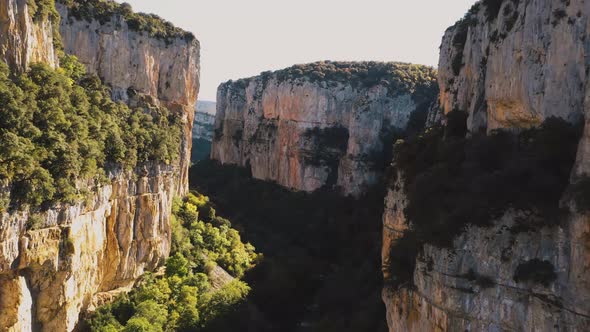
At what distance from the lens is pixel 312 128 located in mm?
66562

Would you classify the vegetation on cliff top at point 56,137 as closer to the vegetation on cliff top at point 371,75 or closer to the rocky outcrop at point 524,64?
the rocky outcrop at point 524,64

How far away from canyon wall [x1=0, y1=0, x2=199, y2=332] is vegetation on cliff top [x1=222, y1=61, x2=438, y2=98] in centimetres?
2362

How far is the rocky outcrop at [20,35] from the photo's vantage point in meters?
21.6

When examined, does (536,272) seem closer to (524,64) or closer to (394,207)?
(524,64)

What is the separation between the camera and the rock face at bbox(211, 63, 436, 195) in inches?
2297

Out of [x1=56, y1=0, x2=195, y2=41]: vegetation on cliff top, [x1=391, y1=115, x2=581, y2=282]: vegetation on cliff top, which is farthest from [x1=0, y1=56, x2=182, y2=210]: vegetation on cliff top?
[x1=391, y1=115, x2=581, y2=282]: vegetation on cliff top

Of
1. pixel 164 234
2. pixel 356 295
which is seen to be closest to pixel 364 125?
pixel 356 295

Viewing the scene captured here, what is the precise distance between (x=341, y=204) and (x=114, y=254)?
33.2 m

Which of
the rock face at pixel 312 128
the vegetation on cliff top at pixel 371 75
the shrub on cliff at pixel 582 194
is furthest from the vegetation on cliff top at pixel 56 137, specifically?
the vegetation on cliff top at pixel 371 75

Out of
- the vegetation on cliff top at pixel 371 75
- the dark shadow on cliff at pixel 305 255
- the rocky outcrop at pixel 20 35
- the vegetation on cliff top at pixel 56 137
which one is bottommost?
the dark shadow on cliff at pixel 305 255

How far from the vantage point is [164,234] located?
35.5 metres

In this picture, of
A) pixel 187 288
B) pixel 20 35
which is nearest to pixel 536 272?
pixel 20 35

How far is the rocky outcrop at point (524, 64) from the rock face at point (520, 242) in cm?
3

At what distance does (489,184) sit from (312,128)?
50.1 meters
